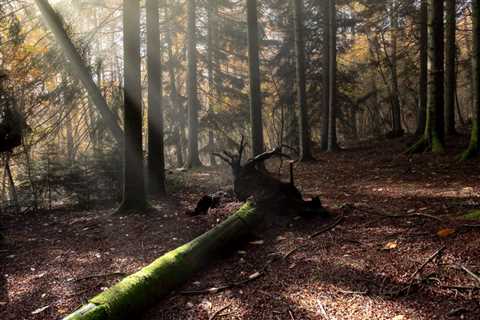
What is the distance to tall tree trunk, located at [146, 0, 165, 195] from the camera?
864 cm

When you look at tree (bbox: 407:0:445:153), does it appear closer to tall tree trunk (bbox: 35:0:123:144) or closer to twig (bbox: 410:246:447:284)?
twig (bbox: 410:246:447:284)

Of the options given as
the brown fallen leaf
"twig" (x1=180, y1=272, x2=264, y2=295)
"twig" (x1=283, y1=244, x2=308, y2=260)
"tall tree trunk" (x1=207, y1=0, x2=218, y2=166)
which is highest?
"tall tree trunk" (x1=207, y1=0, x2=218, y2=166)

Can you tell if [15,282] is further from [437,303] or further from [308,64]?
[308,64]

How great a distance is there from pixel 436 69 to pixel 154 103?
797 cm

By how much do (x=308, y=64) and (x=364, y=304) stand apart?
650 inches

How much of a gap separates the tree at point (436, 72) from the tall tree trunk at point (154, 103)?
756 centimetres

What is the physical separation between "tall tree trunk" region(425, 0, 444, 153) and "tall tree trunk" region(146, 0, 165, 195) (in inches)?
298

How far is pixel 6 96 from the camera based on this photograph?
8.05 meters

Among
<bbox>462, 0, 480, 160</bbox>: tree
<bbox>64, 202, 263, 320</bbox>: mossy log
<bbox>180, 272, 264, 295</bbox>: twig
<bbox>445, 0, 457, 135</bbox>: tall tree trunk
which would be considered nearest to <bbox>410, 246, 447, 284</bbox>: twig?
<bbox>180, 272, 264, 295</bbox>: twig

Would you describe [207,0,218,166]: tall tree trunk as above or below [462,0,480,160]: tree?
above

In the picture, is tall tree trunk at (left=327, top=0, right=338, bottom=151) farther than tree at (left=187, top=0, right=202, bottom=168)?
No

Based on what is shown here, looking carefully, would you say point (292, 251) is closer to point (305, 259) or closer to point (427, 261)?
point (305, 259)

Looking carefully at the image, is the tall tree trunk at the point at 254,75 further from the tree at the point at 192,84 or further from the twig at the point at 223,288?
the twig at the point at 223,288

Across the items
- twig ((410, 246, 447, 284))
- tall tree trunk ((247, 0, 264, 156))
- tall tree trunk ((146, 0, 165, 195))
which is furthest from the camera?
tall tree trunk ((247, 0, 264, 156))
